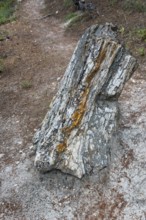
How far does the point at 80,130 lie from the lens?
761 centimetres

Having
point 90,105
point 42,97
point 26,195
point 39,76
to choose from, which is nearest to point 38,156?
point 26,195

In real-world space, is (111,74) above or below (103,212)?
above

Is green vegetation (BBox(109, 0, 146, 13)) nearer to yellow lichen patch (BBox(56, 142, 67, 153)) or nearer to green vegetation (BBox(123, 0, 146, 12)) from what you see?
green vegetation (BBox(123, 0, 146, 12))

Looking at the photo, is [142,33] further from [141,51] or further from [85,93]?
[85,93]

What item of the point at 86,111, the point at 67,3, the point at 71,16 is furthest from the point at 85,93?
the point at 67,3

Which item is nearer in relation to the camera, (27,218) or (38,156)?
(27,218)

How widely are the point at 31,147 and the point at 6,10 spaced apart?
12.3 m

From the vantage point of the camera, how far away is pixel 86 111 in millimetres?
7711

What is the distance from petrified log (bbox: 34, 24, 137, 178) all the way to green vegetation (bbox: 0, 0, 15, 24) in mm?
10432

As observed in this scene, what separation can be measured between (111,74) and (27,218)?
3.44 metres

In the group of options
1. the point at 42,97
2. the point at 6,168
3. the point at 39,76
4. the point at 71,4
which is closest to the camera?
the point at 6,168

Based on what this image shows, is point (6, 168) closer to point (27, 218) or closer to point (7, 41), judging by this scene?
point (27, 218)

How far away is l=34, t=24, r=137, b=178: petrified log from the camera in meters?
7.43

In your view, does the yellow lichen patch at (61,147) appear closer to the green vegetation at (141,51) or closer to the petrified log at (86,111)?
the petrified log at (86,111)
